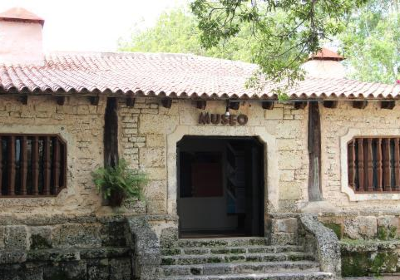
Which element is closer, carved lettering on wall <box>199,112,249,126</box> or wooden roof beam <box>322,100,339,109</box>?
carved lettering on wall <box>199,112,249,126</box>

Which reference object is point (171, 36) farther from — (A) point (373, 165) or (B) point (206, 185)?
(A) point (373, 165)

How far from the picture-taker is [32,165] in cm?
1048

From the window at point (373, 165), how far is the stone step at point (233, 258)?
6.73ft

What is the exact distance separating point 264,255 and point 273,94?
289cm

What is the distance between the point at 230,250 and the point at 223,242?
0.33 m

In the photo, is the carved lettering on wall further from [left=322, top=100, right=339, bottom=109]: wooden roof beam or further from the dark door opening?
the dark door opening

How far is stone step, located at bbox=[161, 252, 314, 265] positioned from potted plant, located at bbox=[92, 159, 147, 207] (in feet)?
4.22

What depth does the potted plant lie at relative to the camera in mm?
10406

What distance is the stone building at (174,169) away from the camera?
10.1 m

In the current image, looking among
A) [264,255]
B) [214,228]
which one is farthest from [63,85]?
[214,228]

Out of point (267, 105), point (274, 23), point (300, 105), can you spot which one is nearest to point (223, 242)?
point (267, 105)

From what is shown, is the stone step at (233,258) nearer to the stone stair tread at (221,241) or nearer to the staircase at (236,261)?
the staircase at (236,261)

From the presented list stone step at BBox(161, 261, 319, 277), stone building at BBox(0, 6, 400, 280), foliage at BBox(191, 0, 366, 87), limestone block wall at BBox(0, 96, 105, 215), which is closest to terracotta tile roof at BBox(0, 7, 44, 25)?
stone building at BBox(0, 6, 400, 280)

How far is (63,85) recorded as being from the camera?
1016 cm
